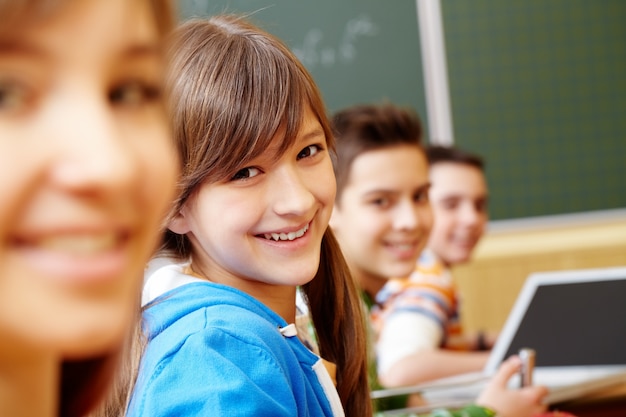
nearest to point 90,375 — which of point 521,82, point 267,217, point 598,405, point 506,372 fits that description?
point 267,217

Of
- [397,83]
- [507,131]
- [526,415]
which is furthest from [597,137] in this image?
[526,415]

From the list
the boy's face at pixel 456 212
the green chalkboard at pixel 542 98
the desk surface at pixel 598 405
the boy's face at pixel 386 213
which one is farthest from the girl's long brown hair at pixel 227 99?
the green chalkboard at pixel 542 98

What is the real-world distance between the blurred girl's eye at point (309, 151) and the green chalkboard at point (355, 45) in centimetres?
228

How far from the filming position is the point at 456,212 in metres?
2.45

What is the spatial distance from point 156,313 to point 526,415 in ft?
2.29

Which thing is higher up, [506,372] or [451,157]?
[451,157]

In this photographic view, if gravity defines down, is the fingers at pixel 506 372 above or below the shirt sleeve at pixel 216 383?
below

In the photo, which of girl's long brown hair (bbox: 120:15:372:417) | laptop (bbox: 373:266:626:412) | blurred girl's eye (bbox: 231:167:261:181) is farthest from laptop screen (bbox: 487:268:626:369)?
blurred girl's eye (bbox: 231:167:261:181)

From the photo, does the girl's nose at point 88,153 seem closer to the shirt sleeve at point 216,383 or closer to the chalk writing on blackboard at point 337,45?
the shirt sleeve at point 216,383

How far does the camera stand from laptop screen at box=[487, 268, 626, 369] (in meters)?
1.57

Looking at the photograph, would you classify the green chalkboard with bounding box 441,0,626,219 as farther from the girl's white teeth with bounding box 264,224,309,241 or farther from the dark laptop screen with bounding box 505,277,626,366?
the girl's white teeth with bounding box 264,224,309,241

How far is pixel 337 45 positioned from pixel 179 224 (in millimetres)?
2407

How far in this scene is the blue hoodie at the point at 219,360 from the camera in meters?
0.74

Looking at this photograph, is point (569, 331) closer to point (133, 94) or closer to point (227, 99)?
point (227, 99)
